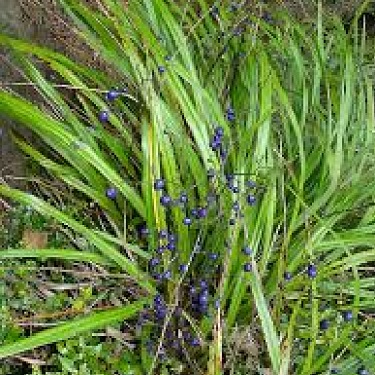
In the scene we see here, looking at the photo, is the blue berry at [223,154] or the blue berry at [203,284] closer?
the blue berry at [203,284]

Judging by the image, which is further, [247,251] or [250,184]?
[250,184]

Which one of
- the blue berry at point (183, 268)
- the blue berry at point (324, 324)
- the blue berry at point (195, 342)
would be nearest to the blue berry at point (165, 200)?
the blue berry at point (183, 268)

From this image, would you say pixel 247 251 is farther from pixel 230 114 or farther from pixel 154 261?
pixel 230 114

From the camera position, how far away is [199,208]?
2.61 metres

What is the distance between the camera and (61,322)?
232 centimetres

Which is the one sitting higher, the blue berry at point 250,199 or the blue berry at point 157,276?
the blue berry at point 250,199

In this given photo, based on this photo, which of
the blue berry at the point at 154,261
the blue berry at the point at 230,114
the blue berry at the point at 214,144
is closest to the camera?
the blue berry at the point at 154,261

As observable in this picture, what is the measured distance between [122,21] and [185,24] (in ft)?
2.46

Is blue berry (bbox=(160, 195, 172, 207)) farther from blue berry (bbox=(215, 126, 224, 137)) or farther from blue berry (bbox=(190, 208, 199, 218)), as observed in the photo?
blue berry (bbox=(215, 126, 224, 137))

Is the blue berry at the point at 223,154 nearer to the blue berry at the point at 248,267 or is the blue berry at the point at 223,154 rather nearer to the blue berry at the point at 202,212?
the blue berry at the point at 202,212

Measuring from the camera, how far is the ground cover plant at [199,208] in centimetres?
245

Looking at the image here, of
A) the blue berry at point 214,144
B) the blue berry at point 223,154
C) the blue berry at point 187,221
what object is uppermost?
the blue berry at point 214,144

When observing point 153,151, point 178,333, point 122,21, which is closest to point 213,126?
point 153,151

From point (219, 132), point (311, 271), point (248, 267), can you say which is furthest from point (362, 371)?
point (219, 132)
